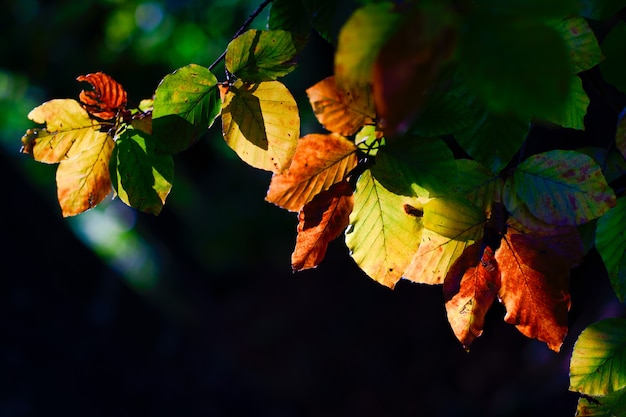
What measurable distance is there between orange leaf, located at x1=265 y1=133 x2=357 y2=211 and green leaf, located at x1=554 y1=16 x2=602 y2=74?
201 millimetres

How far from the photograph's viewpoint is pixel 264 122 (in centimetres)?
45

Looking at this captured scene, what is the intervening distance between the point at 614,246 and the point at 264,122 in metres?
0.32

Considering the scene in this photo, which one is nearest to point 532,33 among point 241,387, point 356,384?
point 241,387

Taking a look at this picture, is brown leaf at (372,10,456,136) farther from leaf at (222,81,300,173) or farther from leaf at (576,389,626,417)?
leaf at (576,389,626,417)

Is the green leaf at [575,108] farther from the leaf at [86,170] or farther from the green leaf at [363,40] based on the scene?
the leaf at [86,170]

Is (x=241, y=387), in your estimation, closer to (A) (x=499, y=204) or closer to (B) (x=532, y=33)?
(A) (x=499, y=204)

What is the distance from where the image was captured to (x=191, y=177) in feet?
15.8

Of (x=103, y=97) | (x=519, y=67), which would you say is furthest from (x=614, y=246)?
(x=103, y=97)

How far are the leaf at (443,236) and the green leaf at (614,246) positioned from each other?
115 millimetres

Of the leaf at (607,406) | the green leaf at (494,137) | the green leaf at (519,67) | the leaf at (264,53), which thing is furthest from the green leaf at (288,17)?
the leaf at (607,406)

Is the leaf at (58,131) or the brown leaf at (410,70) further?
the leaf at (58,131)

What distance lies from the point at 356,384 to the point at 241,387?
75cm

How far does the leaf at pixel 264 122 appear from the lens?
45 centimetres

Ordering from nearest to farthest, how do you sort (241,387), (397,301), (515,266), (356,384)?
1. (515,266)
2. (241,387)
3. (356,384)
4. (397,301)
